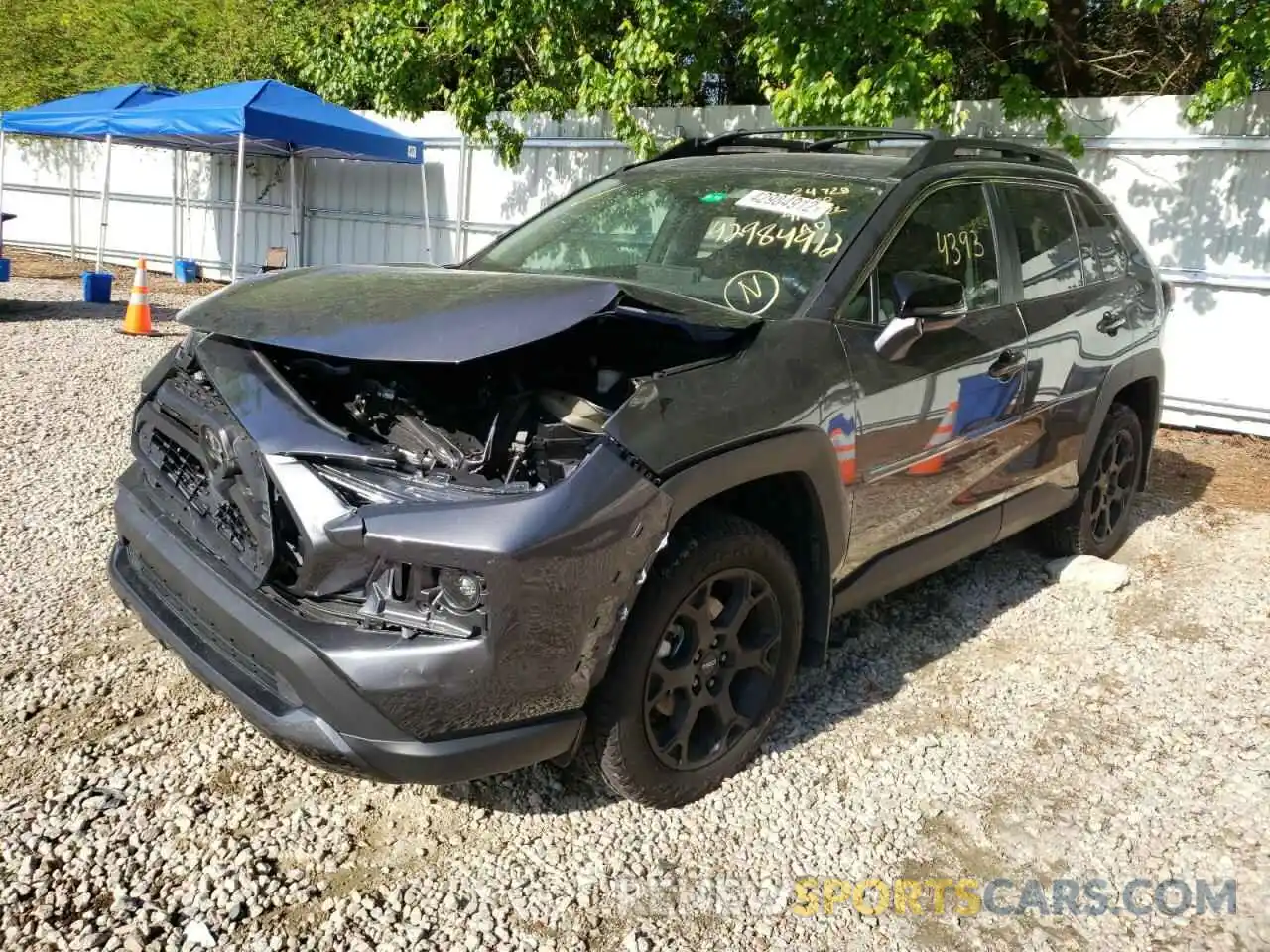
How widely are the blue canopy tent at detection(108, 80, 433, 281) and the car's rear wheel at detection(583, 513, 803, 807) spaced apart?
10288 mm

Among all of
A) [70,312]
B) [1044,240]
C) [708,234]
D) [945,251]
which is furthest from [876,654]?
[70,312]

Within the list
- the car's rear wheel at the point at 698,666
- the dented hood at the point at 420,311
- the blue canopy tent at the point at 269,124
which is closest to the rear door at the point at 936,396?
the car's rear wheel at the point at 698,666

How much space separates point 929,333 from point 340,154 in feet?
38.3

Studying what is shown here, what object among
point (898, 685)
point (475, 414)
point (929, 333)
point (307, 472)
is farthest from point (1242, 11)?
point (307, 472)

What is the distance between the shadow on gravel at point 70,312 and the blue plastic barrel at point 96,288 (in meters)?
0.11

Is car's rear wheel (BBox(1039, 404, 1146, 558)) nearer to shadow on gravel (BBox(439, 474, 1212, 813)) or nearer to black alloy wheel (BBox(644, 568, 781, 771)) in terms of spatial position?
shadow on gravel (BBox(439, 474, 1212, 813))

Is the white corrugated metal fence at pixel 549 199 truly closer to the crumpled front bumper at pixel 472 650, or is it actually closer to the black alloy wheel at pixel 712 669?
the black alloy wheel at pixel 712 669

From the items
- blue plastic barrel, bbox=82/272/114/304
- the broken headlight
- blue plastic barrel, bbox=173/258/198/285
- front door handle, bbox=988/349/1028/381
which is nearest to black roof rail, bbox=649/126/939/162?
front door handle, bbox=988/349/1028/381

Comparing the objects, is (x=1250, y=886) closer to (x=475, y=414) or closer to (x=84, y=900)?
(x=475, y=414)

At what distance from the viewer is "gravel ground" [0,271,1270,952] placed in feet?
8.26

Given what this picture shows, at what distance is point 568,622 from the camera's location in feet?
7.88

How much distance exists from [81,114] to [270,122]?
3667 millimetres

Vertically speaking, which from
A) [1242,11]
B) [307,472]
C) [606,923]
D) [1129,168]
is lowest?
[606,923]

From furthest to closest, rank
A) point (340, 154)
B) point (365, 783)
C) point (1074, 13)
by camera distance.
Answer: point (340, 154), point (1074, 13), point (365, 783)
